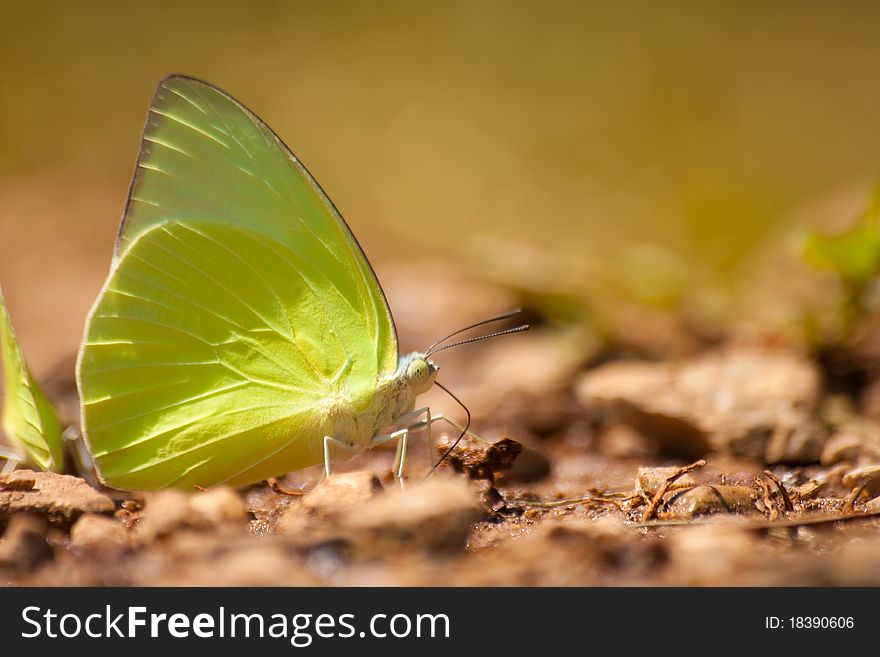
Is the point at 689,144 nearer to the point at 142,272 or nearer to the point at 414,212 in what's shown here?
the point at 414,212

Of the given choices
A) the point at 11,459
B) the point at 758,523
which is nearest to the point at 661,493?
the point at 758,523

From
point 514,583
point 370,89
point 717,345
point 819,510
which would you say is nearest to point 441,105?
point 370,89

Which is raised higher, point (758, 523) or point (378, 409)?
point (378, 409)

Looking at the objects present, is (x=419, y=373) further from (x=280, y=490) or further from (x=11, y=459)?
(x=11, y=459)

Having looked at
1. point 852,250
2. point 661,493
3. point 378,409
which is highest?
point 852,250

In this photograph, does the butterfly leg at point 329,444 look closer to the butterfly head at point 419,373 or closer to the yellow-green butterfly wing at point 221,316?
the yellow-green butterfly wing at point 221,316

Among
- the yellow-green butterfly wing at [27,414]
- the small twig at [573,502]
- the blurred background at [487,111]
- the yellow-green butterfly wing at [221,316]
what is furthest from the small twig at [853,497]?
the blurred background at [487,111]

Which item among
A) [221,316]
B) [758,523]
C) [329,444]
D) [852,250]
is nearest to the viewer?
[758,523]

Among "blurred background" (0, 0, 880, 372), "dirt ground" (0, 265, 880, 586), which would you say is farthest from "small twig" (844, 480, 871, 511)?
"blurred background" (0, 0, 880, 372)
